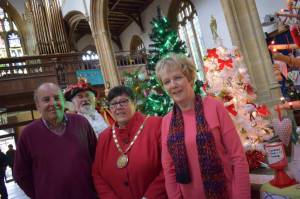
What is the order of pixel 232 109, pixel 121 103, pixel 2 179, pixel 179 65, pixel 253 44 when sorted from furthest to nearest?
pixel 2 179 → pixel 253 44 → pixel 232 109 → pixel 121 103 → pixel 179 65

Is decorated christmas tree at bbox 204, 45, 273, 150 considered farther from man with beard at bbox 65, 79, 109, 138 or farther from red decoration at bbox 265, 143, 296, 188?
man with beard at bbox 65, 79, 109, 138

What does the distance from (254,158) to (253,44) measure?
12.7ft

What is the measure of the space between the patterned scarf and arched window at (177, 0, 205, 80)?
35.3 ft

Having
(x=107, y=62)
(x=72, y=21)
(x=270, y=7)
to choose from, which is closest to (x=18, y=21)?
(x=72, y=21)

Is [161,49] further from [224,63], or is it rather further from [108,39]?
[108,39]

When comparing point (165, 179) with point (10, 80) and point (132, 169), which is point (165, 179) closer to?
point (132, 169)

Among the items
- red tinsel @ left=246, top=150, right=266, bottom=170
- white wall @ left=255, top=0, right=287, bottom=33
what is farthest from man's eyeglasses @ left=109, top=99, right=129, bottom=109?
white wall @ left=255, top=0, right=287, bottom=33

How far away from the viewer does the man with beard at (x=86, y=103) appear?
9.00 ft

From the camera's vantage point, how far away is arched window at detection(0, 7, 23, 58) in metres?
15.9

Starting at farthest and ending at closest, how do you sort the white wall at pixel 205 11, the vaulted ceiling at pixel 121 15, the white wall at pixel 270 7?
the vaulted ceiling at pixel 121 15 → the white wall at pixel 205 11 → the white wall at pixel 270 7

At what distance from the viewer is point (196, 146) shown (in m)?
1.56

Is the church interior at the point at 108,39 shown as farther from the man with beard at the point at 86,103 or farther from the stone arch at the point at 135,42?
the man with beard at the point at 86,103

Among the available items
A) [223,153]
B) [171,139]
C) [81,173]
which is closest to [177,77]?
[171,139]

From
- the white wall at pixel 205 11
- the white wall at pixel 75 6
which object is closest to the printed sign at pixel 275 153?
the white wall at pixel 205 11
